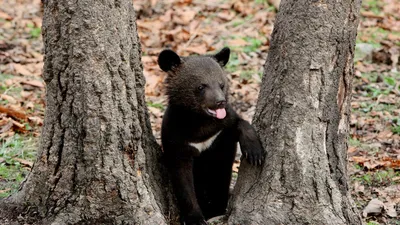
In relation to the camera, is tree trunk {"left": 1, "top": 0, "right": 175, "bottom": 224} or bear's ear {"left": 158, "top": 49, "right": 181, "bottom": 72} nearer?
tree trunk {"left": 1, "top": 0, "right": 175, "bottom": 224}

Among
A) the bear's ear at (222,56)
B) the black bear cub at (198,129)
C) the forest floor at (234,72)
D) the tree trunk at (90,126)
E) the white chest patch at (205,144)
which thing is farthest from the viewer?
the forest floor at (234,72)

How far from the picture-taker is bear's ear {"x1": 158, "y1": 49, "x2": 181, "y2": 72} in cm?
520

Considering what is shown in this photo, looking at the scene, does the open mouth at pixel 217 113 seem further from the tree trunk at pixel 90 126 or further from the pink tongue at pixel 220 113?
the tree trunk at pixel 90 126

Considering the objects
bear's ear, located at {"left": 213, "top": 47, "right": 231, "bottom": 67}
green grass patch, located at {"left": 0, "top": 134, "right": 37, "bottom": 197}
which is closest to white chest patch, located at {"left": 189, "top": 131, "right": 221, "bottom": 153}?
bear's ear, located at {"left": 213, "top": 47, "right": 231, "bottom": 67}

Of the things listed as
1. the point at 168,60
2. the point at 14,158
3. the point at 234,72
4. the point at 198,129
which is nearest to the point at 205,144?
the point at 198,129

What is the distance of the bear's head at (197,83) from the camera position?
16.3ft

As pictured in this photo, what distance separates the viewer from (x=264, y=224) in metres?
4.38

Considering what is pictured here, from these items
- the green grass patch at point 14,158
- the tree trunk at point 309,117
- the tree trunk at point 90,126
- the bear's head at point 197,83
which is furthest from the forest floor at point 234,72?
the bear's head at point 197,83

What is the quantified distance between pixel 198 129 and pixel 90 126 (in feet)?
4.18

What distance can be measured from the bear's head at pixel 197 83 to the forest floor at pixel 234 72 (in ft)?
5.50

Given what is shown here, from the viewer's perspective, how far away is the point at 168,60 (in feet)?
17.3

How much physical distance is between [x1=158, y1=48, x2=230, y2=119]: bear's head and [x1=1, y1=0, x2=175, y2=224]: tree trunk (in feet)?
2.79

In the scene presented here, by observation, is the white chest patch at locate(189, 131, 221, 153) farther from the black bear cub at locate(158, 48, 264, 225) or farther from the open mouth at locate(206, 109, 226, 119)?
the open mouth at locate(206, 109, 226, 119)

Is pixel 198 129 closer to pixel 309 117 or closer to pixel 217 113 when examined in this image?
pixel 217 113
